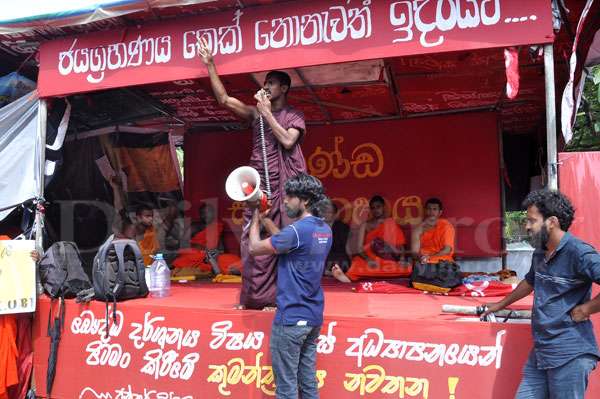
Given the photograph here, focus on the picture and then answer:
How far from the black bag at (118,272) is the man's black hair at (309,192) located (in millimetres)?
1696

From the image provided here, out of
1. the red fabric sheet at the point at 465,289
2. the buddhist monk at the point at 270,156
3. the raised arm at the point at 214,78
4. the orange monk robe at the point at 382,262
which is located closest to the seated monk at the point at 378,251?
the orange monk robe at the point at 382,262

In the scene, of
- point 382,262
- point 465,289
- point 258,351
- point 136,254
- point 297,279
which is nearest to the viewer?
point 297,279

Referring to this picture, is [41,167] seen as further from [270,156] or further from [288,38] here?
[288,38]

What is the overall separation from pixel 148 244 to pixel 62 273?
6.16 feet

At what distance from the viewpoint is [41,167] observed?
3.79 metres

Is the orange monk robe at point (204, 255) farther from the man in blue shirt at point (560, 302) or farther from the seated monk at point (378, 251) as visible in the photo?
the man in blue shirt at point (560, 302)

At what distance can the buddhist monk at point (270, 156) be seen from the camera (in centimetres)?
321

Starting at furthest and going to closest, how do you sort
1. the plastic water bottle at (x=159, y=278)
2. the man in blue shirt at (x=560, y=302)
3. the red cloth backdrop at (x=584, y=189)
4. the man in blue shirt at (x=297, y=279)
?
the plastic water bottle at (x=159, y=278), the red cloth backdrop at (x=584, y=189), the man in blue shirt at (x=297, y=279), the man in blue shirt at (x=560, y=302)

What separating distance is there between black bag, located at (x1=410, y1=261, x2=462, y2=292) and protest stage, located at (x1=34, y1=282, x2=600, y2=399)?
46 cm

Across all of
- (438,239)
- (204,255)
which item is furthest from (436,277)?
(204,255)

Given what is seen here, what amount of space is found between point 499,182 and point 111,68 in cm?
430

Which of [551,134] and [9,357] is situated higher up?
[551,134]

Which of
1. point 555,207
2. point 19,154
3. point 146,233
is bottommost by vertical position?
point 146,233

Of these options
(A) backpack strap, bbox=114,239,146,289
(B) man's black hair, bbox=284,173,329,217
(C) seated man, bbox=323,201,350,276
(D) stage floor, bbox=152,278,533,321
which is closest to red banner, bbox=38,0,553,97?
(B) man's black hair, bbox=284,173,329,217
